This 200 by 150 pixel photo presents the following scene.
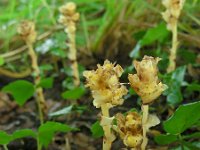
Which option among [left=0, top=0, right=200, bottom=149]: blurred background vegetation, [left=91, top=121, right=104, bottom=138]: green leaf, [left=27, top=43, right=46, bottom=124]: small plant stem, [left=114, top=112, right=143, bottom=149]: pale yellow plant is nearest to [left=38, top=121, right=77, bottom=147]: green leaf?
[left=91, top=121, right=104, bottom=138]: green leaf

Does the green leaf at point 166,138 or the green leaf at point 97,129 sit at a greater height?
the green leaf at point 97,129

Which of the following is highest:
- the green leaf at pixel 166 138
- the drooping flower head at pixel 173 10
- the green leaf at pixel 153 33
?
the drooping flower head at pixel 173 10

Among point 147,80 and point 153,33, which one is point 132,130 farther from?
point 153,33

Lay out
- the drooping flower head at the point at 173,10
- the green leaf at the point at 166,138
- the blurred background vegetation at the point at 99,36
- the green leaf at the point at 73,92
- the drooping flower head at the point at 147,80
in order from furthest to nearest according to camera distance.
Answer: the blurred background vegetation at the point at 99,36 < the green leaf at the point at 73,92 < the drooping flower head at the point at 173,10 < the green leaf at the point at 166,138 < the drooping flower head at the point at 147,80

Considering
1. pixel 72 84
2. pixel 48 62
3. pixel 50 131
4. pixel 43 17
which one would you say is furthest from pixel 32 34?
pixel 43 17

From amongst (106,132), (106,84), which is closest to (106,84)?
(106,84)

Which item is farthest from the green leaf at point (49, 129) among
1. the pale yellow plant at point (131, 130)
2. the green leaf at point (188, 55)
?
the green leaf at point (188, 55)

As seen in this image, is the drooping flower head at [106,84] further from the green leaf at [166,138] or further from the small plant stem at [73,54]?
the small plant stem at [73,54]
